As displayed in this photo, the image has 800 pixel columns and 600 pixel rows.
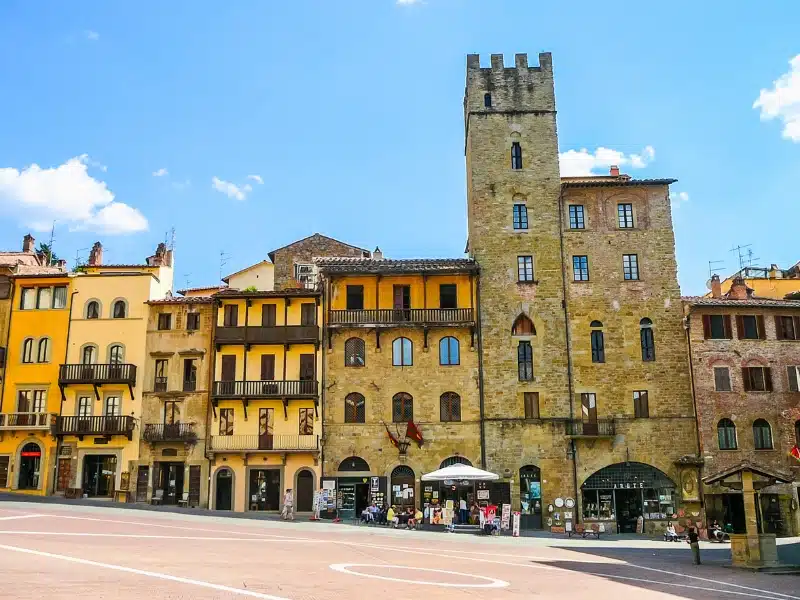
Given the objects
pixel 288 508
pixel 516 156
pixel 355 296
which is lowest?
pixel 288 508

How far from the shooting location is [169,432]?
139 ft

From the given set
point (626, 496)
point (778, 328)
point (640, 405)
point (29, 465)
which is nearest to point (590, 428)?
point (640, 405)

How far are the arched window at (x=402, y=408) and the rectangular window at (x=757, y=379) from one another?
1762 cm

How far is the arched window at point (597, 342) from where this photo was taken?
42.3 metres

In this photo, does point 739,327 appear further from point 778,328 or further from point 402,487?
point 402,487

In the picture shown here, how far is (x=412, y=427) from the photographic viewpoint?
135 feet

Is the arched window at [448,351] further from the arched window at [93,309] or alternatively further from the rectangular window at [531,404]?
the arched window at [93,309]

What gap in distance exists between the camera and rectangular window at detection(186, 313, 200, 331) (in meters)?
43.9

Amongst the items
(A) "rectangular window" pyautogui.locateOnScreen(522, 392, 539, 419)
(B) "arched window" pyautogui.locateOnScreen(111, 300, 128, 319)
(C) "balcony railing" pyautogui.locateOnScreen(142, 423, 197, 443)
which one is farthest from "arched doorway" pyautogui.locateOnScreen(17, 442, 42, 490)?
(A) "rectangular window" pyautogui.locateOnScreen(522, 392, 539, 419)

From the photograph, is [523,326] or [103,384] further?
[103,384]

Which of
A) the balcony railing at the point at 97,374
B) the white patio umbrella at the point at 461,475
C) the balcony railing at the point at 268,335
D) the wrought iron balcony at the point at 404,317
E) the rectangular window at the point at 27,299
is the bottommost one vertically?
the white patio umbrella at the point at 461,475

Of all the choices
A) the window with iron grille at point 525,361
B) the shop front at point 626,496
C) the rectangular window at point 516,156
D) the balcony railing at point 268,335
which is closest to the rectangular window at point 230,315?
the balcony railing at point 268,335

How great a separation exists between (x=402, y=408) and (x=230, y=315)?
1093 cm

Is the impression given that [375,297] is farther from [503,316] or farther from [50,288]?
[50,288]
